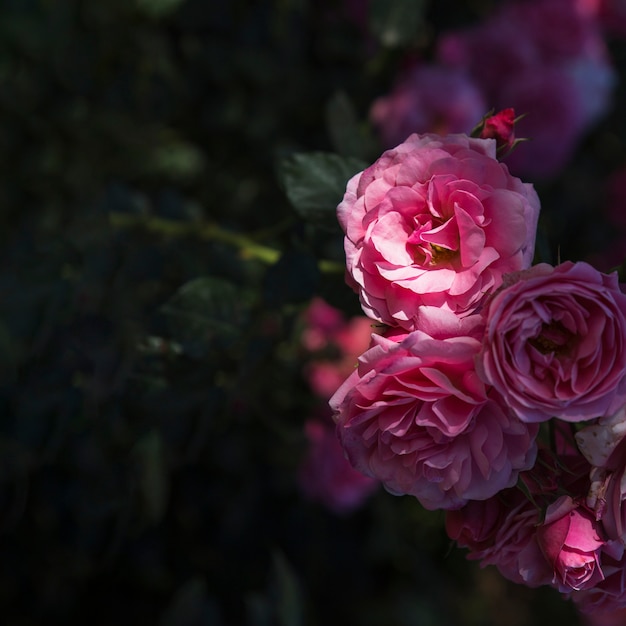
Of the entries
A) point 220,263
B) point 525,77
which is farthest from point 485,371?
point 525,77

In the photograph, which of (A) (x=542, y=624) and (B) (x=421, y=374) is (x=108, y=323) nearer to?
(B) (x=421, y=374)

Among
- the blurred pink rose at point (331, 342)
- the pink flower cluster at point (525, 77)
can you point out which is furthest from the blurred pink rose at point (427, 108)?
the blurred pink rose at point (331, 342)

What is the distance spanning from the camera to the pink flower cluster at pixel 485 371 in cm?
58

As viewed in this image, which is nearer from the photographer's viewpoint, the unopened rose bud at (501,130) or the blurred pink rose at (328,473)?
the unopened rose bud at (501,130)

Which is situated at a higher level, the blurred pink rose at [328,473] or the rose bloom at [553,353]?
the rose bloom at [553,353]

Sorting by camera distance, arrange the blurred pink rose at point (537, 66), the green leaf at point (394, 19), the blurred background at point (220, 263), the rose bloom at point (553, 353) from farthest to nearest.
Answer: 1. the blurred pink rose at point (537, 66)
2. the green leaf at point (394, 19)
3. the blurred background at point (220, 263)
4. the rose bloom at point (553, 353)

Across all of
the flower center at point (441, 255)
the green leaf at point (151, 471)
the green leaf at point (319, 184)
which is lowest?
the green leaf at point (151, 471)

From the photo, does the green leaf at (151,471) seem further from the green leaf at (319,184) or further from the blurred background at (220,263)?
the green leaf at (319,184)

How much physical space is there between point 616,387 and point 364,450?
0.20 m

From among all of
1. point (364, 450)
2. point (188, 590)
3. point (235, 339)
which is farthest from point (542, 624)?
point (364, 450)

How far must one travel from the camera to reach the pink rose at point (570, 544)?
60cm

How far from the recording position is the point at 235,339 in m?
0.94

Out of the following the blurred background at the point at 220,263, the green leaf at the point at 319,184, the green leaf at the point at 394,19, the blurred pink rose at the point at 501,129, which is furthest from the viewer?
the green leaf at the point at 394,19

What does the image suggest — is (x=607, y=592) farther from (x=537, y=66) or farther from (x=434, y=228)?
(x=537, y=66)
